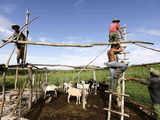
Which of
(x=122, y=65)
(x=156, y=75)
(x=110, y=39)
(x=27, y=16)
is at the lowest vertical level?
(x=156, y=75)

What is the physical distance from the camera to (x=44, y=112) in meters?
6.27

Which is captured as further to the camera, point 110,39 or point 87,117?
point 110,39

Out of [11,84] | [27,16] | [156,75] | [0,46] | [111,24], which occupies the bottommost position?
[11,84]

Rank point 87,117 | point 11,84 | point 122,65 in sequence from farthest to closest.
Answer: point 11,84, point 87,117, point 122,65

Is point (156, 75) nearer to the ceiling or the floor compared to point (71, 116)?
nearer to the ceiling

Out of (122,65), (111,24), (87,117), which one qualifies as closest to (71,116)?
(87,117)

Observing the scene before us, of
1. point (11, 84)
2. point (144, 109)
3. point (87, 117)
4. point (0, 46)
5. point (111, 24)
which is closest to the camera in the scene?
point (0, 46)

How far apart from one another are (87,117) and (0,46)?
507cm

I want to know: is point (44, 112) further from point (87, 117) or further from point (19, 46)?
point (19, 46)

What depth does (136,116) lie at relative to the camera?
5.80 meters

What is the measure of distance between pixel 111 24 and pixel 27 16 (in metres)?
5.17

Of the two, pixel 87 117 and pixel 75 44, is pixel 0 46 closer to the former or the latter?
pixel 75 44

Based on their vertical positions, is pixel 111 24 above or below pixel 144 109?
above

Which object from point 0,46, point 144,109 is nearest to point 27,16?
point 0,46
